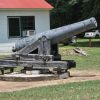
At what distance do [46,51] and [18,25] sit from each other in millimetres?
16560

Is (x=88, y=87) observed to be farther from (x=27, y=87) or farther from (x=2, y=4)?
(x=2, y=4)

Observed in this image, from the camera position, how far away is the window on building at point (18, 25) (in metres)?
31.7

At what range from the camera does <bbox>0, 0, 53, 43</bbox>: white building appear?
3142 centimetres

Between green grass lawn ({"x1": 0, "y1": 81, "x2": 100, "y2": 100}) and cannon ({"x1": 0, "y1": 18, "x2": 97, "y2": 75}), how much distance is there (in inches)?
88.9

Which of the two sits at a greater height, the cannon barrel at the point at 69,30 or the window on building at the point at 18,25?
the window on building at the point at 18,25

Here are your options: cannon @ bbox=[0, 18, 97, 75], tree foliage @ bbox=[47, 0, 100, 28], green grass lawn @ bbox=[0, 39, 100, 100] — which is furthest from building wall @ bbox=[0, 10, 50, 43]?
tree foliage @ bbox=[47, 0, 100, 28]

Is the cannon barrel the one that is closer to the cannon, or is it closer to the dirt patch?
the cannon

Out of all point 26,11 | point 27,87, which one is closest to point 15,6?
point 26,11

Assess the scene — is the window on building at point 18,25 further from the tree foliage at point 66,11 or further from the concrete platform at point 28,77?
the tree foliage at point 66,11

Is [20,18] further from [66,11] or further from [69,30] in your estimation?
[66,11]

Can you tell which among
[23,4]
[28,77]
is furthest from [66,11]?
[28,77]

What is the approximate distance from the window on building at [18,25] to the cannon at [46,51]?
51.7 ft

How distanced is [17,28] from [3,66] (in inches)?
629

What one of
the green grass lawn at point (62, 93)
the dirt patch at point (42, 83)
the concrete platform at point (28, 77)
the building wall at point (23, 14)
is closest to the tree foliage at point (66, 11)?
the building wall at point (23, 14)
